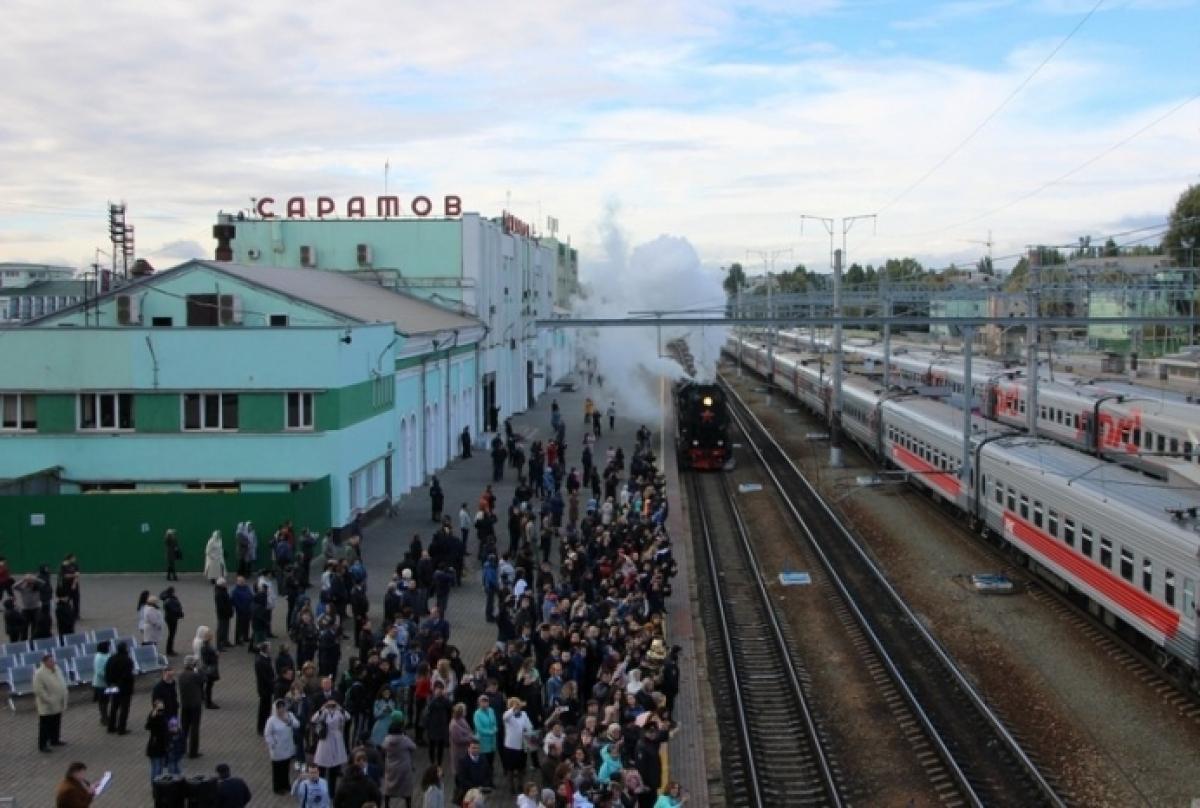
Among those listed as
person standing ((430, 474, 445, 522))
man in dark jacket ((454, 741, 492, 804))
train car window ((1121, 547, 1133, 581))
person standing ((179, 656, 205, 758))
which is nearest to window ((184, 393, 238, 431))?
person standing ((430, 474, 445, 522))

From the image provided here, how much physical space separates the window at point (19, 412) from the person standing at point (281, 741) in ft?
54.9

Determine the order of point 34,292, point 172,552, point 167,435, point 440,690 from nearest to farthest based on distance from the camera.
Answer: point 440,690 < point 172,552 < point 167,435 < point 34,292

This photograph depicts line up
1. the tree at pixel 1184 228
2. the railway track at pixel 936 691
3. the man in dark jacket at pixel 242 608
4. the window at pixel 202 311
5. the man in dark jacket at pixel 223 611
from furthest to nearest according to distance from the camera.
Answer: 1. the tree at pixel 1184 228
2. the window at pixel 202 311
3. the man in dark jacket at pixel 242 608
4. the man in dark jacket at pixel 223 611
5. the railway track at pixel 936 691

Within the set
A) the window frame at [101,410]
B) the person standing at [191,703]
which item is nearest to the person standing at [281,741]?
the person standing at [191,703]

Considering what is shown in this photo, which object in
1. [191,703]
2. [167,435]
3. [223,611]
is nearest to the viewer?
[191,703]

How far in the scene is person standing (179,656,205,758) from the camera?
1418 centimetres

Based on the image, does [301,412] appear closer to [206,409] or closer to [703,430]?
[206,409]

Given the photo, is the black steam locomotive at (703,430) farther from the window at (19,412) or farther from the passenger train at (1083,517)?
the window at (19,412)

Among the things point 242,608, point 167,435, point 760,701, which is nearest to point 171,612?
point 242,608

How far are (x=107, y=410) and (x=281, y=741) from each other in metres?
16.3

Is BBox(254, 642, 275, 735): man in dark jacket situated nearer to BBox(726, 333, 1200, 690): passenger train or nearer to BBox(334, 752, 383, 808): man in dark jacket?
BBox(334, 752, 383, 808): man in dark jacket

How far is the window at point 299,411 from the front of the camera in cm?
2761

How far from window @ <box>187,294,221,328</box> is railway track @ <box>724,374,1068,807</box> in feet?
51.1

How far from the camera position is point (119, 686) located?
15117 millimetres
